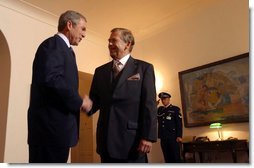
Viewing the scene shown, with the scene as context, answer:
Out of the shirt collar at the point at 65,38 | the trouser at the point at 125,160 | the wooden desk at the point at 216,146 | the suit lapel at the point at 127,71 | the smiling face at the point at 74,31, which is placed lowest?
the wooden desk at the point at 216,146

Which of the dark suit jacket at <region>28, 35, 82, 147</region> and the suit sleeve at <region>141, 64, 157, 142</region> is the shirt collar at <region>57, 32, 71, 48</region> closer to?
the dark suit jacket at <region>28, 35, 82, 147</region>

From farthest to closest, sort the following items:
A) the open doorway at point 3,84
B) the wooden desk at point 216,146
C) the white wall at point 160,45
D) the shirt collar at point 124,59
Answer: the white wall at point 160,45
the wooden desk at point 216,146
the open doorway at point 3,84
the shirt collar at point 124,59

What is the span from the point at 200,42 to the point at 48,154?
3226mm

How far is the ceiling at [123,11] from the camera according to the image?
3.80 metres

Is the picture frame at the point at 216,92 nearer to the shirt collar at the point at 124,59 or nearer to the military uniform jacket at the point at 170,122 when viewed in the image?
the military uniform jacket at the point at 170,122

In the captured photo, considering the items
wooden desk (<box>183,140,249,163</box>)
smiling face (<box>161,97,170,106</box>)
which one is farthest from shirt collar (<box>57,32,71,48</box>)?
smiling face (<box>161,97,170,106</box>)

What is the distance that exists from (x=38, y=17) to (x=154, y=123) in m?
2.99

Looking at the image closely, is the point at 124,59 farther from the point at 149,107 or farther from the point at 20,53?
the point at 20,53

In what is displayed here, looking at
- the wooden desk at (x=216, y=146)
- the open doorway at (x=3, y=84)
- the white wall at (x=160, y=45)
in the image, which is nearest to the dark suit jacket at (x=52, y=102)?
the white wall at (x=160, y=45)

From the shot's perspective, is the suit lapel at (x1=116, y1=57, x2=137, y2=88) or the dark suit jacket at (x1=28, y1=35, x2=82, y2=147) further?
the suit lapel at (x1=116, y1=57, x2=137, y2=88)

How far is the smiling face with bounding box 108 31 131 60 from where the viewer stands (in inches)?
58.8

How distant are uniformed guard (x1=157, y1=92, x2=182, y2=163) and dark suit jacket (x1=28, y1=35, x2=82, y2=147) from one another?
8.42 ft

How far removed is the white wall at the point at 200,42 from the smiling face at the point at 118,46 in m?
2.31

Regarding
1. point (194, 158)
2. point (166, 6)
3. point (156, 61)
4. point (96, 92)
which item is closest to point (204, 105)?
point (194, 158)
